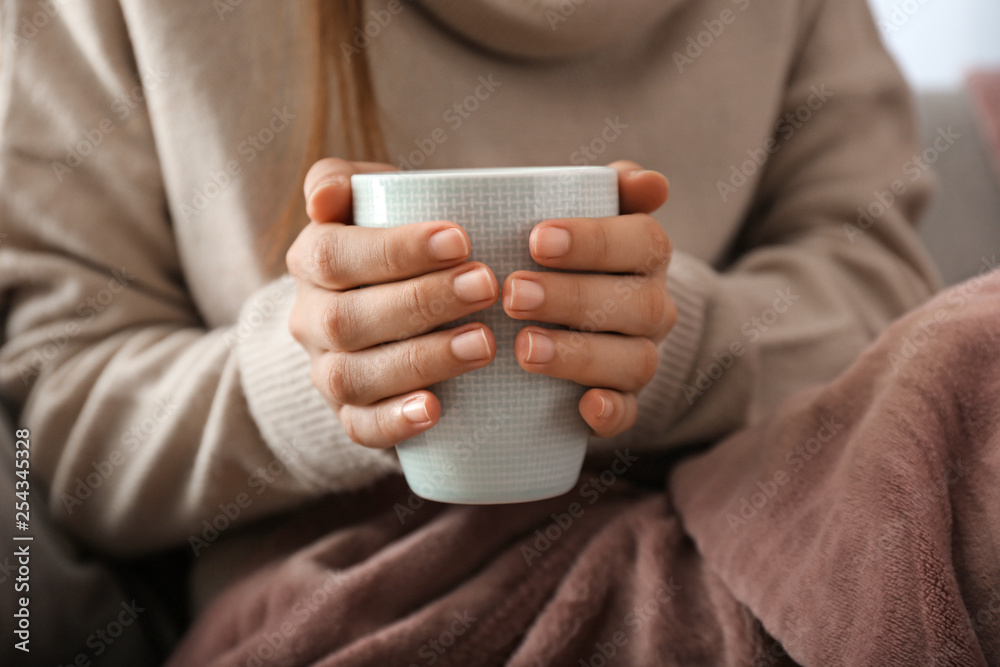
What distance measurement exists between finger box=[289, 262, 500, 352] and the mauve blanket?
0.18m

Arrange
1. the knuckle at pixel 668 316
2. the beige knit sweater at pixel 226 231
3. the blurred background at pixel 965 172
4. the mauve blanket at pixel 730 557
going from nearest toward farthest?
1. the mauve blanket at pixel 730 557
2. the knuckle at pixel 668 316
3. the beige knit sweater at pixel 226 231
4. the blurred background at pixel 965 172

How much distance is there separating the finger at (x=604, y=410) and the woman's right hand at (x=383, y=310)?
0.07 meters

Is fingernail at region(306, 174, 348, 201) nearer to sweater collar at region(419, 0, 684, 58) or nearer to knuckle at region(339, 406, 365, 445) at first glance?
knuckle at region(339, 406, 365, 445)

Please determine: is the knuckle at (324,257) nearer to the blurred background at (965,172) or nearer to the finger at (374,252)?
the finger at (374,252)

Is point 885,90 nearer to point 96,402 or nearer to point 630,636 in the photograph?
point 630,636

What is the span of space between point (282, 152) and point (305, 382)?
0.71ft

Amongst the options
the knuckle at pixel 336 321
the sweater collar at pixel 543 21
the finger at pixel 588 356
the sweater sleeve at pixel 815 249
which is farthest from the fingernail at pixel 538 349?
the sweater collar at pixel 543 21

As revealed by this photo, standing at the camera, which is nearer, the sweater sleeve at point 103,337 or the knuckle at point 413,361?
the knuckle at point 413,361

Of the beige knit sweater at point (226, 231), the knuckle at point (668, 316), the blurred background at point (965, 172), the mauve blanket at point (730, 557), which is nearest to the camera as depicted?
the mauve blanket at point (730, 557)

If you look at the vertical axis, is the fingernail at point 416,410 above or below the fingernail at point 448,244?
below

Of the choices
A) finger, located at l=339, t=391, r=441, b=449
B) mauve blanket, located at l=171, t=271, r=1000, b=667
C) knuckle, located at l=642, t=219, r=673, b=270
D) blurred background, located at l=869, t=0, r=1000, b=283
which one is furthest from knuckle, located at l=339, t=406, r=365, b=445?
blurred background, located at l=869, t=0, r=1000, b=283

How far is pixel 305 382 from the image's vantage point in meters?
0.52

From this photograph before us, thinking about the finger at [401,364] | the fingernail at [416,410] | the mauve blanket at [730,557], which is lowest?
the mauve blanket at [730,557]

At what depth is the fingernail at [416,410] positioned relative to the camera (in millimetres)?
395
